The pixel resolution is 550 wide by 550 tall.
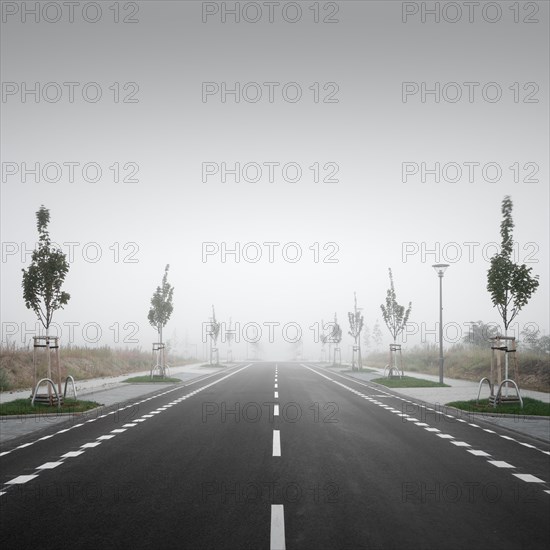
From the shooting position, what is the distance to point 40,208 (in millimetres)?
17828

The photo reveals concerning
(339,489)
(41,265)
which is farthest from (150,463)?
(41,265)

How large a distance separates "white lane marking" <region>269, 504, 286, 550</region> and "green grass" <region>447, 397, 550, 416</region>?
1120 centimetres

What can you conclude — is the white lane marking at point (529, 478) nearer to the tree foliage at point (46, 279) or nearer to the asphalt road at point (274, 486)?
the asphalt road at point (274, 486)

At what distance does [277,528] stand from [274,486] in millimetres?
1644

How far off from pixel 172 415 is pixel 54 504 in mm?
8496

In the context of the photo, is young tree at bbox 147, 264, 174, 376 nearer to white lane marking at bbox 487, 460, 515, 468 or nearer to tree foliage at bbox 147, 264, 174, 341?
tree foliage at bbox 147, 264, 174, 341

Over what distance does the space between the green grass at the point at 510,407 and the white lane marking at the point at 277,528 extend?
11201 millimetres

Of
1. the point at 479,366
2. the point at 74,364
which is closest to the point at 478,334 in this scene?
the point at 479,366

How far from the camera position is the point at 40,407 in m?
15.1

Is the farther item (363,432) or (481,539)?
(363,432)

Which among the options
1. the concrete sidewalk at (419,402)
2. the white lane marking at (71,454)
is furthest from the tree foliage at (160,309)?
the white lane marking at (71,454)

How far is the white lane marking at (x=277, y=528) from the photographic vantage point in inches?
189

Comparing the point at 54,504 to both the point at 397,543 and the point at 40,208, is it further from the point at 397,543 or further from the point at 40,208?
the point at 40,208

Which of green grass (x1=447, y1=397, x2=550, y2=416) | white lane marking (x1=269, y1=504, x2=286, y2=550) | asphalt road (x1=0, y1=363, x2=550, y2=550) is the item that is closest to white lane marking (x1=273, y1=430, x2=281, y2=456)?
asphalt road (x1=0, y1=363, x2=550, y2=550)
